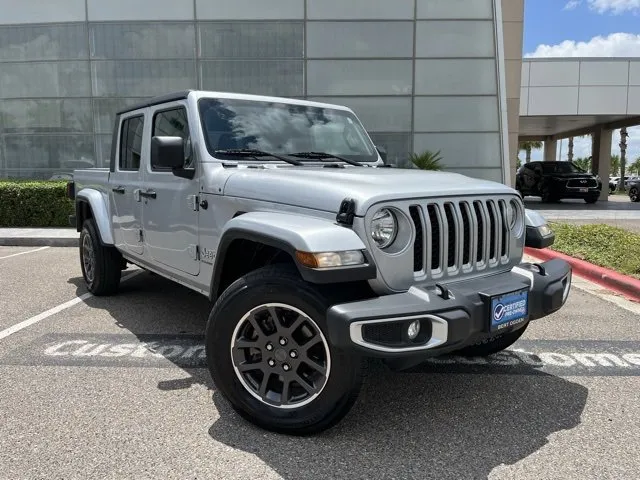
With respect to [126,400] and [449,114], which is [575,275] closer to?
[126,400]

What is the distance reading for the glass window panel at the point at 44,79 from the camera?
14953mm

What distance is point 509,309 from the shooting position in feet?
9.64

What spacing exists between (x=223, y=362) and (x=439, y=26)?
44.7 feet

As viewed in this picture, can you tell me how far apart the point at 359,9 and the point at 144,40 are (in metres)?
5.80

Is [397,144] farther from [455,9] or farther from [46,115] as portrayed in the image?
[46,115]

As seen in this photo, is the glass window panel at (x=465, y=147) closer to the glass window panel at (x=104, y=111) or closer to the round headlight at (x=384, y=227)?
the glass window panel at (x=104, y=111)

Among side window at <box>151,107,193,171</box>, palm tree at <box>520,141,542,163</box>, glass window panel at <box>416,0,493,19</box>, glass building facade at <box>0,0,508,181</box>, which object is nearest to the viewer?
side window at <box>151,107,193,171</box>

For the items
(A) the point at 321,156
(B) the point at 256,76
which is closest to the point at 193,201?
(A) the point at 321,156

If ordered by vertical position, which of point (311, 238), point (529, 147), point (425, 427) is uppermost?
point (529, 147)

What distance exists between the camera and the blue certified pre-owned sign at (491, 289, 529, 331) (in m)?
2.84

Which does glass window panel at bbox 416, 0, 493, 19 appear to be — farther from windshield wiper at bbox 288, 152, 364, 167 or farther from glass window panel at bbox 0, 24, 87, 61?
windshield wiper at bbox 288, 152, 364, 167

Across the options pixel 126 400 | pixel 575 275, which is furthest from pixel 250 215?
pixel 575 275

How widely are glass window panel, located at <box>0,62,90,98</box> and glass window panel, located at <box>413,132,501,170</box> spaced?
9.30 metres

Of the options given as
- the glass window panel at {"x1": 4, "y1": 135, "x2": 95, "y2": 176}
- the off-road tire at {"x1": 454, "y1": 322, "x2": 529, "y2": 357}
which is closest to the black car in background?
the glass window panel at {"x1": 4, "y1": 135, "x2": 95, "y2": 176}
